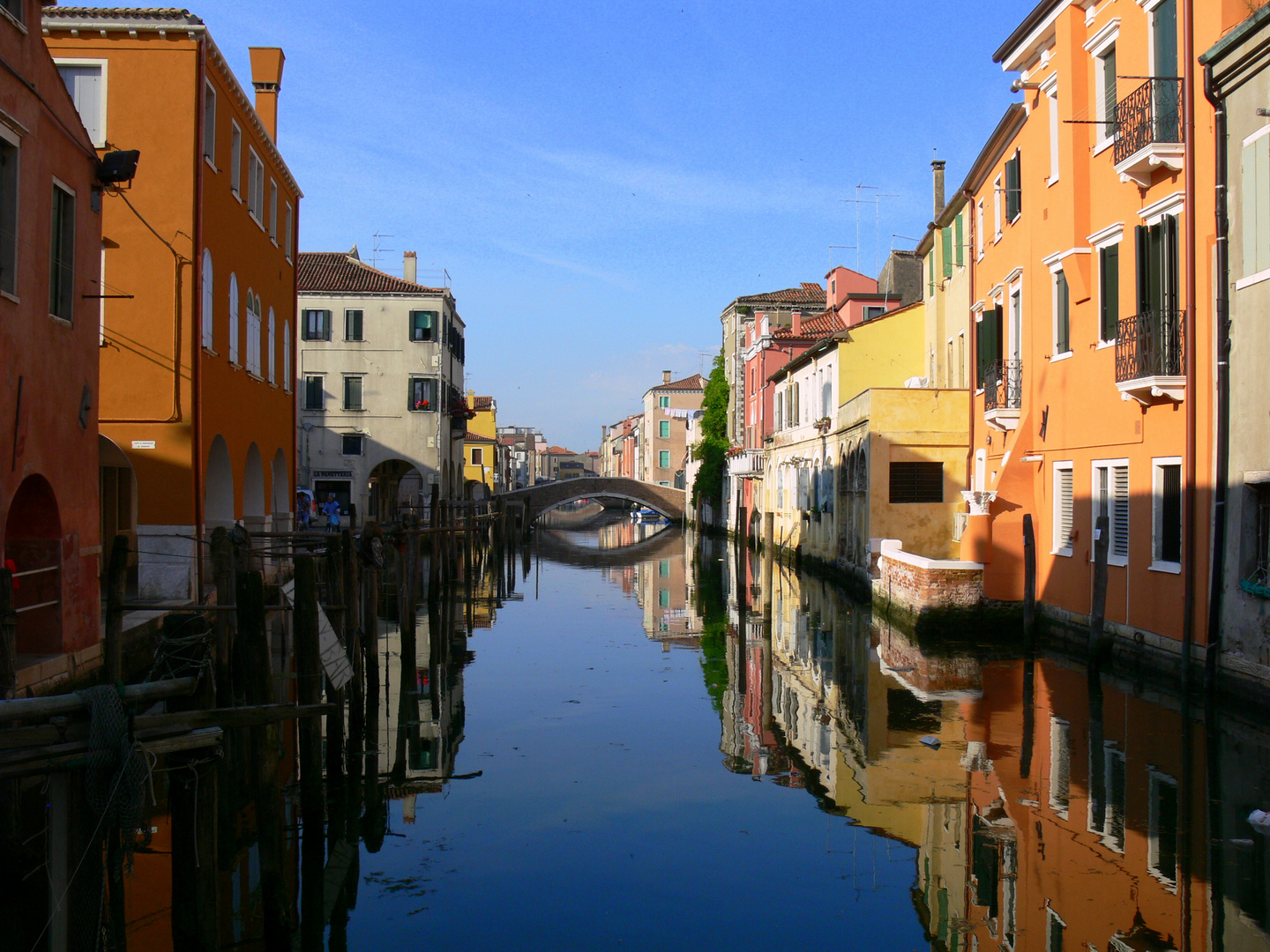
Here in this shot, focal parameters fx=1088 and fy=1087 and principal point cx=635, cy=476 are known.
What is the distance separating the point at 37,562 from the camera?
32.3ft

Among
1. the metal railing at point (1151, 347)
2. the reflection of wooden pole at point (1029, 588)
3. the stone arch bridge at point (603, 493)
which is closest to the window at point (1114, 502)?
the reflection of wooden pole at point (1029, 588)

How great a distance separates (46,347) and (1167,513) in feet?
37.6

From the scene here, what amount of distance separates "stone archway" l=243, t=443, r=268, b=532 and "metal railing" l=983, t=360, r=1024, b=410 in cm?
1337

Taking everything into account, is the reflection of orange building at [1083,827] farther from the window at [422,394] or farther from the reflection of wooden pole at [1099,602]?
the window at [422,394]

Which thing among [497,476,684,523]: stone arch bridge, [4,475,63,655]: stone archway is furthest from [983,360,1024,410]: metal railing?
[497,476,684,523]: stone arch bridge

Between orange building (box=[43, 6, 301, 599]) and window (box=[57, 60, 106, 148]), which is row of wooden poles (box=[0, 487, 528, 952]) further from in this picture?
window (box=[57, 60, 106, 148])

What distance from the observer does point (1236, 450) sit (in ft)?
34.1

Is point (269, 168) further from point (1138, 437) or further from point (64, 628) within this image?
point (1138, 437)

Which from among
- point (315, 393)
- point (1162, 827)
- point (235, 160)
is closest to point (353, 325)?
point (315, 393)

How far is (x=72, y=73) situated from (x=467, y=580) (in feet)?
52.6

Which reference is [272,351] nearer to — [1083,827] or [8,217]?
[8,217]

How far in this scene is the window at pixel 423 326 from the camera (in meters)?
38.6

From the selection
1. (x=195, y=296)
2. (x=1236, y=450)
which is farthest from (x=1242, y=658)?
(x=195, y=296)

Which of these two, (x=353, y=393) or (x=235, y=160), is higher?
(x=235, y=160)
